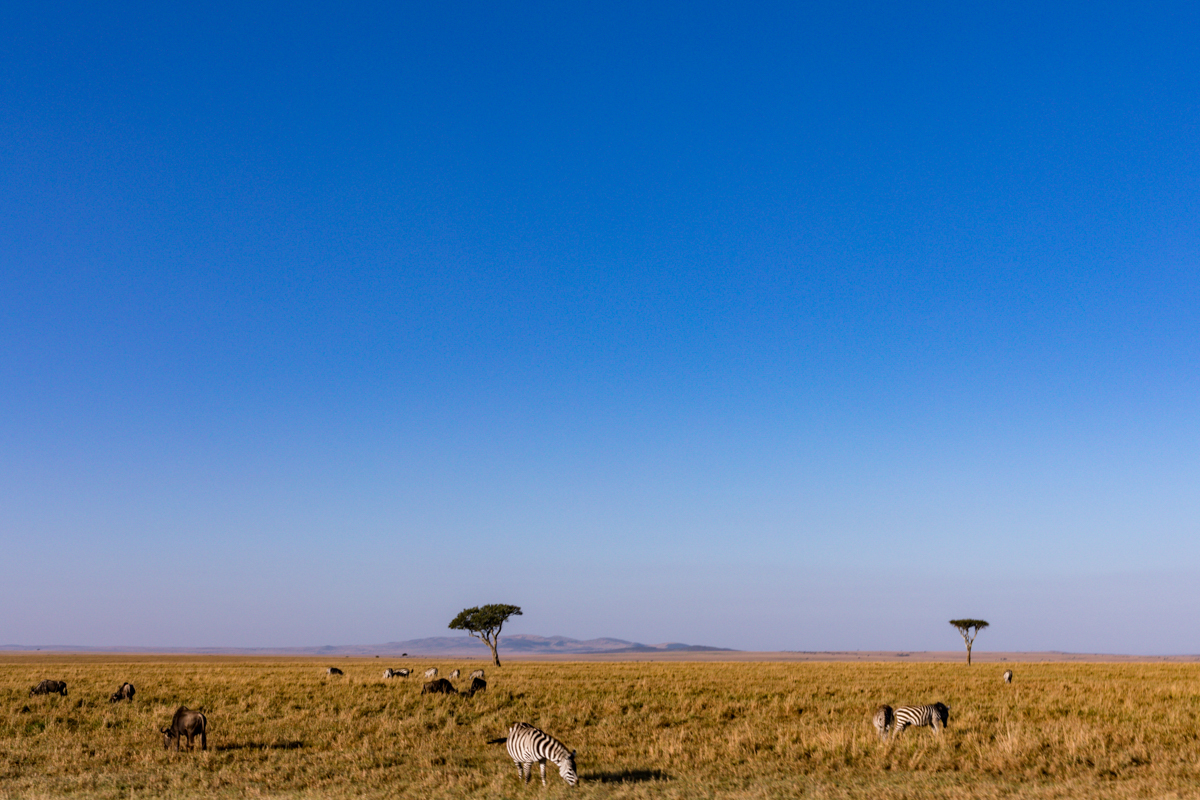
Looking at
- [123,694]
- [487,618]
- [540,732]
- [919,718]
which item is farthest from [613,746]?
[487,618]

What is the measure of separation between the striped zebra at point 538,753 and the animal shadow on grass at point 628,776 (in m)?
0.49

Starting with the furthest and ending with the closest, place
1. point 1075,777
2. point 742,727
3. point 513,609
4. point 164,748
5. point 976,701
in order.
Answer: point 513,609
point 976,701
point 742,727
point 164,748
point 1075,777

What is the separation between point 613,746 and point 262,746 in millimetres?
8689

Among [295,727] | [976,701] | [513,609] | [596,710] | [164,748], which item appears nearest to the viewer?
[164,748]

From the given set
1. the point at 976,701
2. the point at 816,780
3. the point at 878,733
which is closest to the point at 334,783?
the point at 816,780

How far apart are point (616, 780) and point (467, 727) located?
10243 mm

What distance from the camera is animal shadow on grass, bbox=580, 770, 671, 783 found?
1597 centimetres

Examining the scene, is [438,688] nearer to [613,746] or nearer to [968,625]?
[613,746]

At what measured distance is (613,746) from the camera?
20734mm

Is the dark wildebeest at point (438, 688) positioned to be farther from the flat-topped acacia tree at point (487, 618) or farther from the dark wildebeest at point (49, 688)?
the flat-topped acacia tree at point (487, 618)

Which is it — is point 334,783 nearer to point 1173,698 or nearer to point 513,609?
point 1173,698

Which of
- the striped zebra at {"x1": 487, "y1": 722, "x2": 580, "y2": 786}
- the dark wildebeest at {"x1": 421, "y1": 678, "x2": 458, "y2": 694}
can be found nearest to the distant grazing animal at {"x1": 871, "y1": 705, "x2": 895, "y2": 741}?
the striped zebra at {"x1": 487, "y1": 722, "x2": 580, "y2": 786}

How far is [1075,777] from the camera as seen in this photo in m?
15.5

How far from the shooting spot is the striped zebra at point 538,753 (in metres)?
15.1
